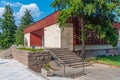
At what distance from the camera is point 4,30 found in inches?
1572

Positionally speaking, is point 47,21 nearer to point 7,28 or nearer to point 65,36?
point 65,36

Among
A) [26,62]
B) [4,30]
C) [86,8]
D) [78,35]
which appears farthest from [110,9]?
[4,30]

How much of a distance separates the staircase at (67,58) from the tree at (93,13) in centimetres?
205

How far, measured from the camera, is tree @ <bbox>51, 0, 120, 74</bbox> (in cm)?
1485

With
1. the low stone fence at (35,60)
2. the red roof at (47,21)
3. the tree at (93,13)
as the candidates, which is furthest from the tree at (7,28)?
the low stone fence at (35,60)

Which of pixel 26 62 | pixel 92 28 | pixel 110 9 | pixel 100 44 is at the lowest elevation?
pixel 26 62

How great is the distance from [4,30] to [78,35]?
2527cm

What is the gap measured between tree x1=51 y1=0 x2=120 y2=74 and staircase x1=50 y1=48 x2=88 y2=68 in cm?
205

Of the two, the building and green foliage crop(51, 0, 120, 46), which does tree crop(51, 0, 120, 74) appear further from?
the building

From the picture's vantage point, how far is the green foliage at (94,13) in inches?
584

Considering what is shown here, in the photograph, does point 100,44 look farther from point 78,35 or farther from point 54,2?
point 54,2

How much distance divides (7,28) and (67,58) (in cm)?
2783

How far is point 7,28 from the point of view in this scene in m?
40.2

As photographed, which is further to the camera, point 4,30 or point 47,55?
point 4,30
